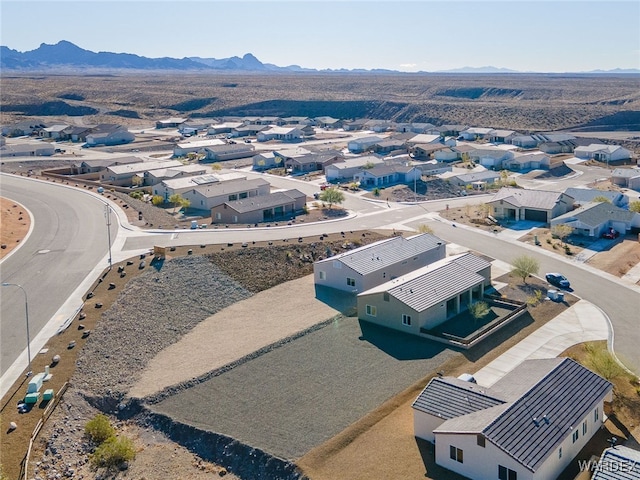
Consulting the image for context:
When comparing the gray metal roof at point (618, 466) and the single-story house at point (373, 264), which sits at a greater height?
the gray metal roof at point (618, 466)

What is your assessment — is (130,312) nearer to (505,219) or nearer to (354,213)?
(354,213)

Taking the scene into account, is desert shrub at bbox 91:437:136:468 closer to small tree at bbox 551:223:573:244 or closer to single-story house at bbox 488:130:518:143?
small tree at bbox 551:223:573:244

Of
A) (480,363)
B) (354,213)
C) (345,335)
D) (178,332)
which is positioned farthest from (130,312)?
(354,213)

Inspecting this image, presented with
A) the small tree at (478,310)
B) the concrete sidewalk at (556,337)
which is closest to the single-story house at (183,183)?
the small tree at (478,310)

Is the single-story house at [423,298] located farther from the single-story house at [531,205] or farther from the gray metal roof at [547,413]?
the single-story house at [531,205]

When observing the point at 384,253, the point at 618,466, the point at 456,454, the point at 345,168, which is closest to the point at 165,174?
the point at 345,168
